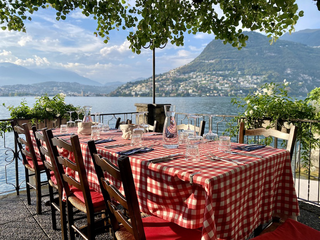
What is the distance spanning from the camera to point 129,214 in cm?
109

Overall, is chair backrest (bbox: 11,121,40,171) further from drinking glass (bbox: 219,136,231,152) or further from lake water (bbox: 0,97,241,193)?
drinking glass (bbox: 219,136,231,152)

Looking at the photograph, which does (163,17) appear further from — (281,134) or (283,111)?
(283,111)

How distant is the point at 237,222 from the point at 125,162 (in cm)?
75

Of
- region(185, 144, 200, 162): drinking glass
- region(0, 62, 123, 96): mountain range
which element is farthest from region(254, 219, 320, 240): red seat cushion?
region(0, 62, 123, 96): mountain range

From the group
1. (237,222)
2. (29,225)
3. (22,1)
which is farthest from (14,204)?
(237,222)

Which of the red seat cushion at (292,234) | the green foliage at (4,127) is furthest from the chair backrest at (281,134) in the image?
the green foliage at (4,127)

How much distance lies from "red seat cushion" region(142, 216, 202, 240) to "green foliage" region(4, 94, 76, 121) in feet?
10.7

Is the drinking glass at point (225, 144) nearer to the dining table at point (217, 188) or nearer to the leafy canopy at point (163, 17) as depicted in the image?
the dining table at point (217, 188)

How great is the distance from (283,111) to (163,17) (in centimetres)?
218

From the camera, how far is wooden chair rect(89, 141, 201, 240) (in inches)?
40.6

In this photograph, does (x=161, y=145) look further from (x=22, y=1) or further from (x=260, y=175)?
(x=22, y=1)

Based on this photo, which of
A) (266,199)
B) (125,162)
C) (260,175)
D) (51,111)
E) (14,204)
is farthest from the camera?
(51,111)

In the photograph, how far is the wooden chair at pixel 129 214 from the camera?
1.03 m

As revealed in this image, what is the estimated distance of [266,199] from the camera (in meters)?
1.58
